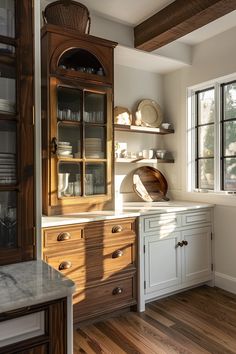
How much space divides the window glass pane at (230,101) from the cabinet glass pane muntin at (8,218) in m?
2.45

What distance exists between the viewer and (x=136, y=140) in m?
3.46

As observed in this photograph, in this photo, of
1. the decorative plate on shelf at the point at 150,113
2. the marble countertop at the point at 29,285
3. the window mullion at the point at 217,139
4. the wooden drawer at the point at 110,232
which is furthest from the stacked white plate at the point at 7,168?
the window mullion at the point at 217,139

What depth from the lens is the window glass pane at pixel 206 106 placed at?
10.6 ft

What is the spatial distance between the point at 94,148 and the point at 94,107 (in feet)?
1.18

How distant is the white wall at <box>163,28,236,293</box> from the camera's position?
2949 mm

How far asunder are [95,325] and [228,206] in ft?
5.55

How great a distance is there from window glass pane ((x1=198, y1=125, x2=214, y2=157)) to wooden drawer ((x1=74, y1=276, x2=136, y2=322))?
1.63 m

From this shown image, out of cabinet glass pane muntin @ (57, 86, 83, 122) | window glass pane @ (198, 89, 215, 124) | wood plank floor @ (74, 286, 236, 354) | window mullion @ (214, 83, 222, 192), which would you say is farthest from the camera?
window glass pane @ (198, 89, 215, 124)

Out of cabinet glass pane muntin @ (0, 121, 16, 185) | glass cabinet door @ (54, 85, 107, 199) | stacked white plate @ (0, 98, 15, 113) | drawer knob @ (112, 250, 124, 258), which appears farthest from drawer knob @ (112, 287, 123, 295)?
stacked white plate @ (0, 98, 15, 113)

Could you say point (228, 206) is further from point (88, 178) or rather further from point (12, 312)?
point (12, 312)

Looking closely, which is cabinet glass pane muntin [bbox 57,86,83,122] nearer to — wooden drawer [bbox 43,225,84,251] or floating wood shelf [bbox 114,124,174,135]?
floating wood shelf [bbox 114,124,174,135]

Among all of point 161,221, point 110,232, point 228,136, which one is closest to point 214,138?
point 228,136

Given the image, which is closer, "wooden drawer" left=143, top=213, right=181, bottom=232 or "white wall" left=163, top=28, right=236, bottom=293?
"wooden drawer" left=143, top=213, right=181, bottom=232

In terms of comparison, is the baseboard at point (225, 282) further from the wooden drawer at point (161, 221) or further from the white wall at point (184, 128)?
the wooden drawer at point (161, 221)
